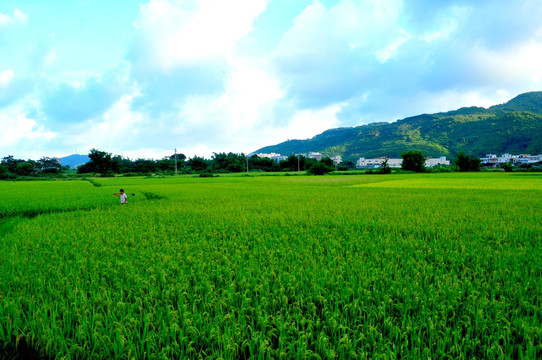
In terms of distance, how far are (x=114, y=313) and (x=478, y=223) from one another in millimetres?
8857

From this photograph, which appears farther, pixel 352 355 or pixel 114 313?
pixel 114 313

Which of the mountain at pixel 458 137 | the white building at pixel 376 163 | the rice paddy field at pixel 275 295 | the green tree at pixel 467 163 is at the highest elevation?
the mountain at pixel 458 137

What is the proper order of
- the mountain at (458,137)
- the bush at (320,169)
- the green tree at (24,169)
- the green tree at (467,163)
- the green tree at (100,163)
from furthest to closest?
the mountain at (458,137), the green tree at (100,163), the bush at (320,169), the green tree at (24,169), the green tree at (467,163)

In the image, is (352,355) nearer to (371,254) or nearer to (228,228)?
(371,254)

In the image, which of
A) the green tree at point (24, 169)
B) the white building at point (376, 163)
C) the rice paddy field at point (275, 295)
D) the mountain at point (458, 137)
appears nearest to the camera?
the rice paddy field at point (275, 295)

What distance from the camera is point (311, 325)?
259 centimetres

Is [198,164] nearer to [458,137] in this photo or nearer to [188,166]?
[188,166]

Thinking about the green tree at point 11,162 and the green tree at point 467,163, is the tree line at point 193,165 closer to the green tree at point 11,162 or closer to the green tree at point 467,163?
the green tree at point 11,162

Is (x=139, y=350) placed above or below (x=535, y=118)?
below

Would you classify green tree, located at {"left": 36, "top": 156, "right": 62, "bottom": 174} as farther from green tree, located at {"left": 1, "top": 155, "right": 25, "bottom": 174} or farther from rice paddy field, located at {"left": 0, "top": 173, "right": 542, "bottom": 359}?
rice paddy field, located at {"left": 0, "top": 173, "right": 542, "bottom": 359}

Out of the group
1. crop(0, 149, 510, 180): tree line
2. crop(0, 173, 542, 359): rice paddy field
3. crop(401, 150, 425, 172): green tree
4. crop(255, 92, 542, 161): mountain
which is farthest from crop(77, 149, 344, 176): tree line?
crop(255, 92, 542, 161): mountain

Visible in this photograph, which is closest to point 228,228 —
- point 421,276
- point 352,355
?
point 421,276

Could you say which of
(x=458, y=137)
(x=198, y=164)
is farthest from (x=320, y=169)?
(x=458, y=137)

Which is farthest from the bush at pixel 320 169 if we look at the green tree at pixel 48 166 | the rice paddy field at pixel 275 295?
the green tree at pixel 48 166
